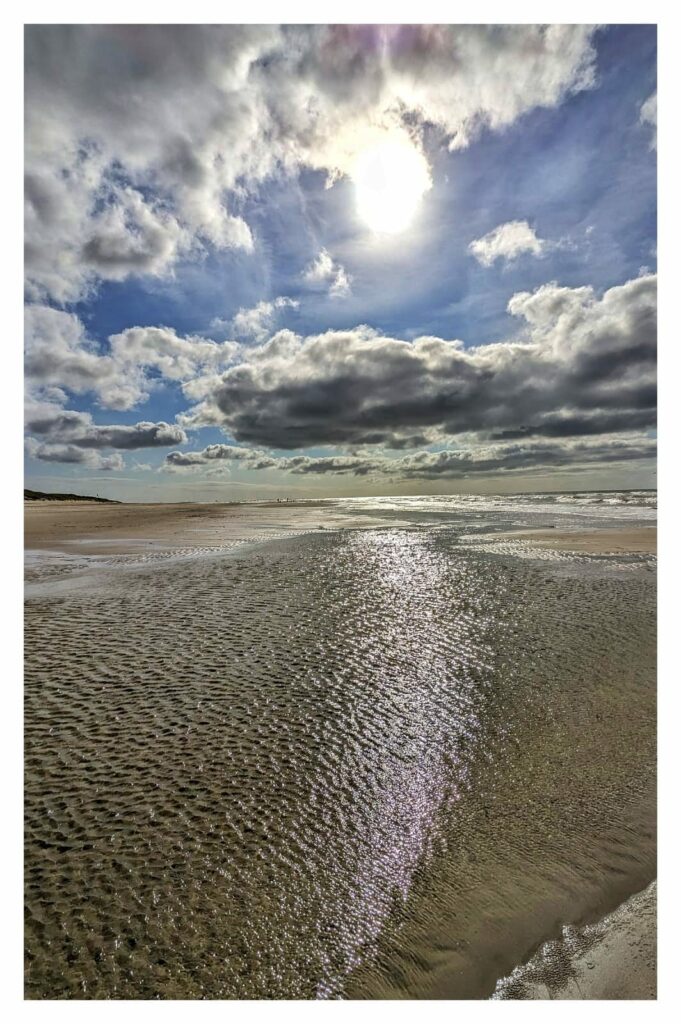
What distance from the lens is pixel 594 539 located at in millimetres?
25781

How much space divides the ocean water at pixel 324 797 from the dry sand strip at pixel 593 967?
0.41 ft

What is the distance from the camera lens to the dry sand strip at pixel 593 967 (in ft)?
11.8

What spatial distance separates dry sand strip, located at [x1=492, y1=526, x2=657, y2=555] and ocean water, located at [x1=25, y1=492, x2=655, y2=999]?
1203cm

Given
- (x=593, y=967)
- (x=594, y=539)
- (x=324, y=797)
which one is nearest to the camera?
(x=593, y=967)

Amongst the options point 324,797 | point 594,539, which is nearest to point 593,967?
point 324,797

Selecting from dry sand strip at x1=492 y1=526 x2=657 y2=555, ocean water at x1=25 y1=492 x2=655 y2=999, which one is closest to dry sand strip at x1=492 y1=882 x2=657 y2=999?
ocean water at x1=25 y1=492 x2=655 y2=999

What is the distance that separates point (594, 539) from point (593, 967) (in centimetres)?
2496

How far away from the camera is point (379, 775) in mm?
5477

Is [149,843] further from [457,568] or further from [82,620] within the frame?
[457,568]

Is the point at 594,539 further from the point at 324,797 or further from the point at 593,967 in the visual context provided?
the point at 593,967

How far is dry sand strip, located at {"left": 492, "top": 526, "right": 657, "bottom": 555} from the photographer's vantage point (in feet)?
72.0

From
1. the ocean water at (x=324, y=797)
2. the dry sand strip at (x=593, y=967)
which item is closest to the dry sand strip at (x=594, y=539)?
the ocean water at (x=324, y=797)
